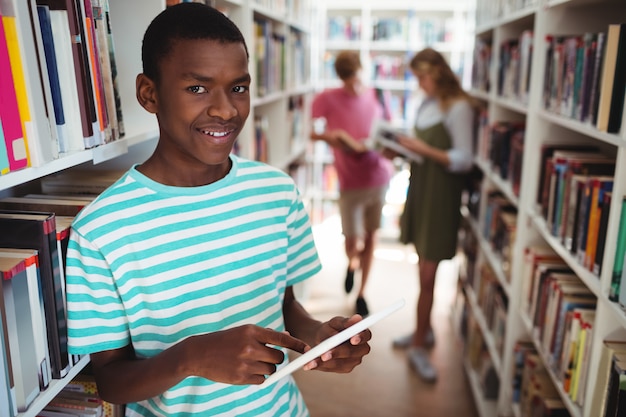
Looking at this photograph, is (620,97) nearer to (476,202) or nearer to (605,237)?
(605,237)

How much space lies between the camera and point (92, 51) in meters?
0.93

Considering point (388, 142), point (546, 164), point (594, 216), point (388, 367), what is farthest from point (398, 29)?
point (594, 216)

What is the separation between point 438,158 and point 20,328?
2.02m

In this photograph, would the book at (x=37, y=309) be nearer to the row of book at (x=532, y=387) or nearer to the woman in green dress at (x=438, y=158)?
the row of book at (x=532, y=387)

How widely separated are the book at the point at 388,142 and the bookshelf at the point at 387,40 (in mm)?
1676

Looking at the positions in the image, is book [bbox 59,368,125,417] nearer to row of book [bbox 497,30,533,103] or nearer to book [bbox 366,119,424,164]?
row of book [bbox 497,30,533,103]

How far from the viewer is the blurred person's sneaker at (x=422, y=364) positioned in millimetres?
2611

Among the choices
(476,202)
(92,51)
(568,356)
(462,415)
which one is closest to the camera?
(92,51)

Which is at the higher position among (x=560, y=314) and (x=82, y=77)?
(x=82, y=77)

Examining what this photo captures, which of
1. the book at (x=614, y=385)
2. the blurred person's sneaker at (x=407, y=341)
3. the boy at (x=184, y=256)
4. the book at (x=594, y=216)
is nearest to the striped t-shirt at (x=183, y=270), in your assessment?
the boy at (x=184, y=256)

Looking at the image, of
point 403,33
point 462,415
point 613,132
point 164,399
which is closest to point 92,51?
point 164,399

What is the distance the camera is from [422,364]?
266 centimetres

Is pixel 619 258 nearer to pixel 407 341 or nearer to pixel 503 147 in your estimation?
pixel 503 147

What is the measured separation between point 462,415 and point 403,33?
11.0 feet
